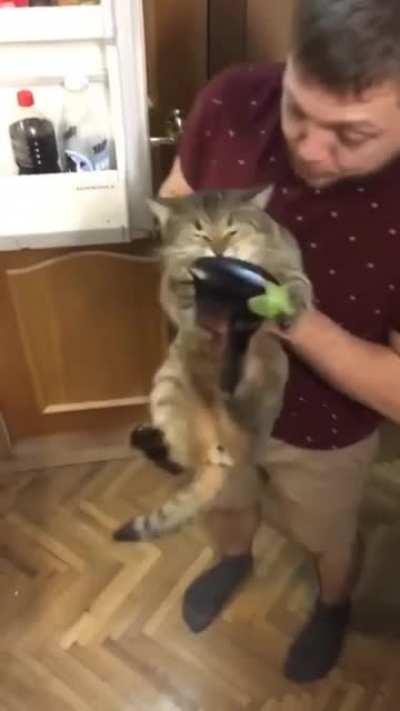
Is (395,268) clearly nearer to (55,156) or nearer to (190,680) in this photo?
(55,156)

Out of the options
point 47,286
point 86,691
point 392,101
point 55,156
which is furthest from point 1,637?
point 392,101

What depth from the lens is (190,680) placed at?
1.36 m

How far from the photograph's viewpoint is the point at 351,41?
0.69 meters

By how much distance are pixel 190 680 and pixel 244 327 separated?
0.76m

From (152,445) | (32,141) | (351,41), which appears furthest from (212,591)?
(351,41)

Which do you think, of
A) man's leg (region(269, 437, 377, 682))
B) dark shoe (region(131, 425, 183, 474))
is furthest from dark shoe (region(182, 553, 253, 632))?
dark shoe (region(131, 425, 183, 474))

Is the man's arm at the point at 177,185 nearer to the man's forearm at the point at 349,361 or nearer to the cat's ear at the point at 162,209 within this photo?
the cat's ear at the point at 162,209

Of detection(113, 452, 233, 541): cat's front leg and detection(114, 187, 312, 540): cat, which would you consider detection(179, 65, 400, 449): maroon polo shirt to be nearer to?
detection(114, 187, 312, 540): cat

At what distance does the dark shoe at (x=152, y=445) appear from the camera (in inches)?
40.8

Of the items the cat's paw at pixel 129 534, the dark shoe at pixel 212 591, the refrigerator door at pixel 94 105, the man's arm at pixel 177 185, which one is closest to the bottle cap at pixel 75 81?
the refrigerator door at pixel 94 105

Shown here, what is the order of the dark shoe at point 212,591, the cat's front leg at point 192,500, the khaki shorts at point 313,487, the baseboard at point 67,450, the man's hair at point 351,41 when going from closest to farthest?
the man's hair at point 351,41 < the cat's front leg at point 192,500 < the khaki shorts at point 313,487 < the dark shoe at point 212,591 < the baseboard at point 67,450

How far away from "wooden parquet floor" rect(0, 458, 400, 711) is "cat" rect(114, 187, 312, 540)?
47 centimetres

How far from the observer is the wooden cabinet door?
1.29 meters

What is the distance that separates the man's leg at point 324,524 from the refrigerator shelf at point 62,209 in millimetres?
378
